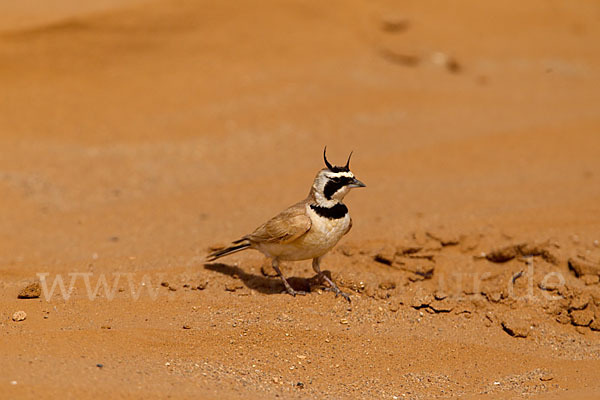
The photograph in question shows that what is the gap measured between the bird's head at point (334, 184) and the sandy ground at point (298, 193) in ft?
3.27

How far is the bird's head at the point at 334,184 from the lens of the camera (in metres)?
6.24

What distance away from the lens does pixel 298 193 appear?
9.83 m

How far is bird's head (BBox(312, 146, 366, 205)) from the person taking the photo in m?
6.24

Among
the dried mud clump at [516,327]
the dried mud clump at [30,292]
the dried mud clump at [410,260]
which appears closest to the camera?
the dried mud clump at [30,292]

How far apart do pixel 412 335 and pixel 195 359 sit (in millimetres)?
2030

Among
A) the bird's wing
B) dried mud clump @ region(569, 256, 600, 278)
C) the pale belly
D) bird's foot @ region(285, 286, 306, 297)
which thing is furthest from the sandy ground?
the bird's wing

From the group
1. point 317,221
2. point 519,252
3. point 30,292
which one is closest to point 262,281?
point 317,221

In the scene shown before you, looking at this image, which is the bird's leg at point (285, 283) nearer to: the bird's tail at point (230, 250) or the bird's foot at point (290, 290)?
the bird's foot at point (290, 290)

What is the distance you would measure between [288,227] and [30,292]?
7.84 feet

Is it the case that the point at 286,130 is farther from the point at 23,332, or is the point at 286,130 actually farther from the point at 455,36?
the point at 23,332

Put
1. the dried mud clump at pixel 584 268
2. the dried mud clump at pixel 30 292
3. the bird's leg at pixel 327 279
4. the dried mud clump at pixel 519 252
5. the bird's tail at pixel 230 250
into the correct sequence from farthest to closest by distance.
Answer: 1. the dried mud clump at pixel 519 252
2. the dried mud clump at pixel 584 268
3. the bird's tail at pixel 230 250
4. the bird's leg at pixel 327 279
5. the dried mud clump at pixel 30 292

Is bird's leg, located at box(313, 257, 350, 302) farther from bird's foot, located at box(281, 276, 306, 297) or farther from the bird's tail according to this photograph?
the bird's tail

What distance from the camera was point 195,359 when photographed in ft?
18.1

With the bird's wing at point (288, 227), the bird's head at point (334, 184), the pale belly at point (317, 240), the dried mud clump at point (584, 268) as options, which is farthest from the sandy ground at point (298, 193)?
the bird's head at point (334, 184)
